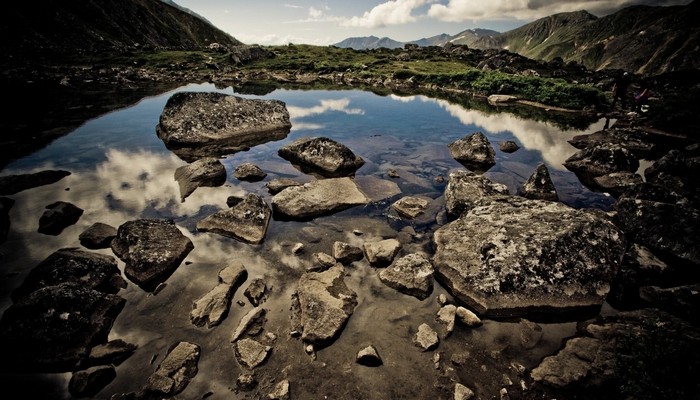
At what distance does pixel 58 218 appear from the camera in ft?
32.9

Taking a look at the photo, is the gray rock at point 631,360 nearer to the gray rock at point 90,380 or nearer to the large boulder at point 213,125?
the gray rock at point 90,380

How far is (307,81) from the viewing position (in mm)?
53969

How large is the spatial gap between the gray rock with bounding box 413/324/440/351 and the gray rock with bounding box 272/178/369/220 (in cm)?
583

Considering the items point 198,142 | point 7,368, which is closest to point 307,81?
point 198,142

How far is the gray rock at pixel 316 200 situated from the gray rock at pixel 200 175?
156 inches

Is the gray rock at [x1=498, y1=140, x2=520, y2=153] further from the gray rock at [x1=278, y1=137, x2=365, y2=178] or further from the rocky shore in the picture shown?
the gray rock at [x1=278, y1=137, x2=365, y2=178]

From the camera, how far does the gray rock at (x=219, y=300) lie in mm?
6844

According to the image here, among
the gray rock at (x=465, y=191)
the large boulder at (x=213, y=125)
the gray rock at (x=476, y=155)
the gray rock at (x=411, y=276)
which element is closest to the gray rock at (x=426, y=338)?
the gray rock at (x=411, y=276)

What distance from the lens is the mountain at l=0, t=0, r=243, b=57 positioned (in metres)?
57.3

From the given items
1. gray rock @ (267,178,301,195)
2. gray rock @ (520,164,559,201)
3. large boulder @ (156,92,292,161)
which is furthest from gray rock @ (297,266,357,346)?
large boulder @ (156,92,292,161)

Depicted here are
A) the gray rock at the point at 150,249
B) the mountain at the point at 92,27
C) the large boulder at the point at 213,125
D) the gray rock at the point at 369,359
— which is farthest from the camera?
the mountain at the point at 92,27

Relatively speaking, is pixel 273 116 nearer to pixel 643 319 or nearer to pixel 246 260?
pixel 246 260

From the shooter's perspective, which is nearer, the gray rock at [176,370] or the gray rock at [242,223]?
the gray rock at [176,370]

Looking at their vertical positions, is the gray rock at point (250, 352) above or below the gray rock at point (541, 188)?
below
